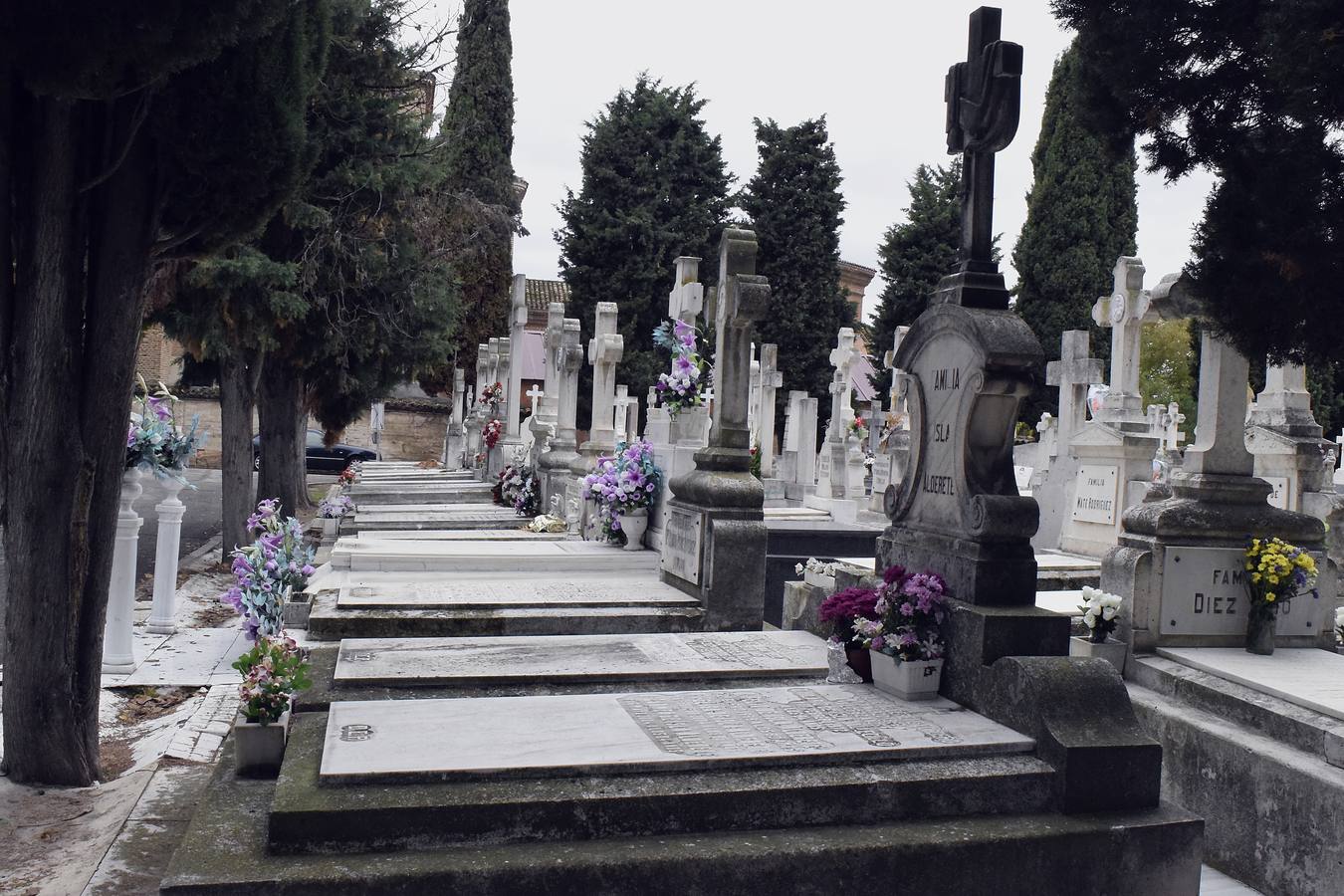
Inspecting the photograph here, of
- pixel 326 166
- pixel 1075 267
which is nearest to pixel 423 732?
pixel 326 166

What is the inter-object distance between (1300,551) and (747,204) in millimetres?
36853

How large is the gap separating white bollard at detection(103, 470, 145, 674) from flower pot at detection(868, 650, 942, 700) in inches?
224

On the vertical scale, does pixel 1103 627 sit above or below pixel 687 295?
below

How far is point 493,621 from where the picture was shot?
267 inches

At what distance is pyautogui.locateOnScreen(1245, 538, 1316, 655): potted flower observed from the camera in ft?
20.2

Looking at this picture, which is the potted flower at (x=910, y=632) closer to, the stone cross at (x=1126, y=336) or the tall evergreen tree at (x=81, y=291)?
the tall evergreen tree at (x=81, y=291)

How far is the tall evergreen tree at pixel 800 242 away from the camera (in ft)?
131

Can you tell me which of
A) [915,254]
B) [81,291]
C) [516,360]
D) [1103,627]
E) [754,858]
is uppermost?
[915,254]

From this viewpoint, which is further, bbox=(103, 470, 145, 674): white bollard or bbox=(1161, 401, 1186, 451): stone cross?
bbox=(1161, 401, 1186, 451): stone cross

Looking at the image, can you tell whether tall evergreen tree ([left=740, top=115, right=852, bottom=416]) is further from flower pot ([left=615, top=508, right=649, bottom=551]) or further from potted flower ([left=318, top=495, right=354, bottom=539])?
flower pot ([left=615, top=508, right=649, bottom=551])

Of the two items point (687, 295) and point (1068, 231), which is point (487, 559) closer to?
point (687, 295)

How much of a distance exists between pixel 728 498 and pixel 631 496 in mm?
2360

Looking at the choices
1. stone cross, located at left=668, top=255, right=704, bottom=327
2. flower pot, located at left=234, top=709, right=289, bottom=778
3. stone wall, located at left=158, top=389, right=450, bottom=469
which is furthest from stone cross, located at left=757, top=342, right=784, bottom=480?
stone wall, located at left=158, top=389, right=450, bottom=469

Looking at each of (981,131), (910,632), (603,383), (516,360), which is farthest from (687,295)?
(516,360)
